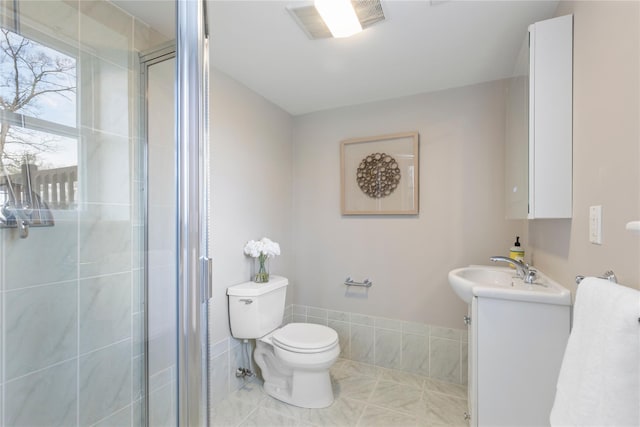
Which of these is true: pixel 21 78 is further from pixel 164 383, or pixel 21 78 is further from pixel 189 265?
pixel 164 383

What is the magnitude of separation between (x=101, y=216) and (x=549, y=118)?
191 cm

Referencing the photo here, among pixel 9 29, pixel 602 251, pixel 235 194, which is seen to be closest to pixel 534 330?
pixel 602 251

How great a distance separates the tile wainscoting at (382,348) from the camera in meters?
1.95

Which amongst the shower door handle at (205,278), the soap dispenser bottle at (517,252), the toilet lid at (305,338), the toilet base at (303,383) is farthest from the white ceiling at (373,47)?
the toilet base at (303,383)

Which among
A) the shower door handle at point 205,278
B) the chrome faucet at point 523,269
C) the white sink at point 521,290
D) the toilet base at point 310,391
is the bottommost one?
the toilet base at point 310,391

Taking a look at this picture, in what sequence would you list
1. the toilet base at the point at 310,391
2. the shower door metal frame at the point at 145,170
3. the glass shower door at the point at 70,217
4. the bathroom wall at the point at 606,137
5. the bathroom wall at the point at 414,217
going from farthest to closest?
the bathroom wall at the point at 414,217, the toilet base at the point at 310,391, the shower door metal frame at the point at 145,170, the glass shower door at the point at 70,217, the bathroom wall at the point at 606,137

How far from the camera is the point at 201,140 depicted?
887 millimetres

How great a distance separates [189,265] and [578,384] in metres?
1.07

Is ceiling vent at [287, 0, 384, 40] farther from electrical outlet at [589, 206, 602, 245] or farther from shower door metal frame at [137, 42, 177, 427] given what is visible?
electrical outlet at [589, 206, 602, 245]

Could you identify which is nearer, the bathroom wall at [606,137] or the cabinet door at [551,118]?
the bathroom wall at [606,137]

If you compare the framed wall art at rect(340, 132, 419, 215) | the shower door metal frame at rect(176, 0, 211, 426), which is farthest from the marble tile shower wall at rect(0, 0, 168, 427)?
the framed wall art at rect(340, 132, 419, 215)

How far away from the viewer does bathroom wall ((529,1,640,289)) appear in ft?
2.63

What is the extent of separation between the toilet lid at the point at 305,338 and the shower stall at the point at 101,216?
0.83 metres

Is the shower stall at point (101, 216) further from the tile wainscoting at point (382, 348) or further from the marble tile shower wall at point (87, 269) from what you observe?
the tile wainscoting at point (382, 348)
